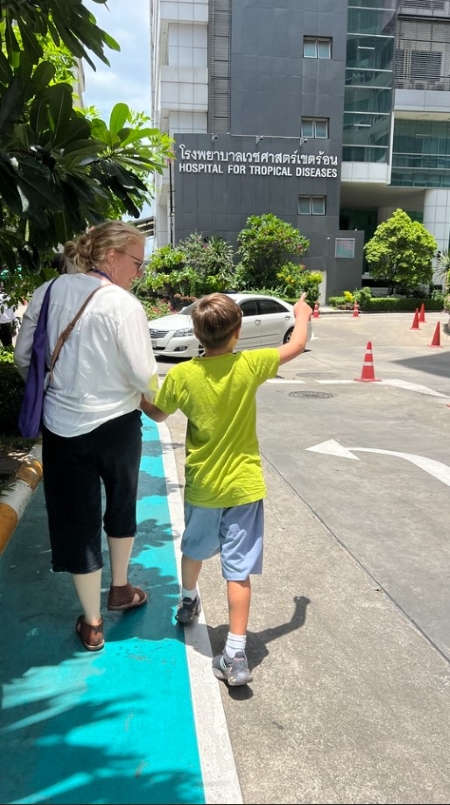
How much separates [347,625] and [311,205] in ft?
121

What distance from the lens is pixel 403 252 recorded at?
118ft

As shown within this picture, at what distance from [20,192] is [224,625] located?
2.40 metres

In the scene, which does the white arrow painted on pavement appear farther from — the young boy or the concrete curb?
the young boy

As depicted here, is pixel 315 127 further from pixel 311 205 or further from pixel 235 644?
pixel 235 644

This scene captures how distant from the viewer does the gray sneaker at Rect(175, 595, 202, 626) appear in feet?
10.9

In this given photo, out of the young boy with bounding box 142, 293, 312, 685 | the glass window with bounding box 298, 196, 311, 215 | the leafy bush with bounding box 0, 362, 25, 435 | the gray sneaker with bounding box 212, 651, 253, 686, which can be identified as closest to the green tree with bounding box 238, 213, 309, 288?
the glass window with bounding box 298, 196, 311, 215

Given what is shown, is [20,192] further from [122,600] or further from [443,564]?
[443,564]

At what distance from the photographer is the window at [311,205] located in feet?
123

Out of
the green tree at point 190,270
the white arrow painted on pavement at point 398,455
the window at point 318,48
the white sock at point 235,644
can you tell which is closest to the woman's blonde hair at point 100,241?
the white sock at point 235,644

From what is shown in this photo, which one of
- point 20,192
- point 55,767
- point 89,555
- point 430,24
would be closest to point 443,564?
point 89,555

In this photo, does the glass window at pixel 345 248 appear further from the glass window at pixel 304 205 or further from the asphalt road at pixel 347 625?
the asphalt road at pixel 347 625

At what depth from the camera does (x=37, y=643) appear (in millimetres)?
3211

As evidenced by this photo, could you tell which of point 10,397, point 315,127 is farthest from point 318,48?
point 10,397

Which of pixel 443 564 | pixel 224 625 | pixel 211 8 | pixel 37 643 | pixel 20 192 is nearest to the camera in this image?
pixel 20 192
